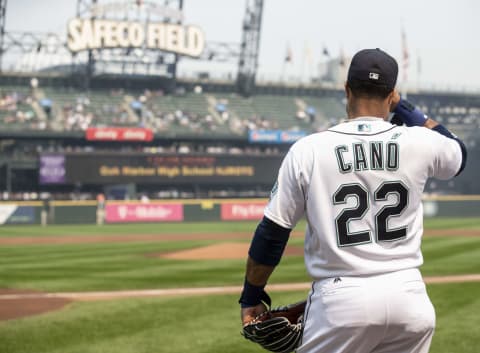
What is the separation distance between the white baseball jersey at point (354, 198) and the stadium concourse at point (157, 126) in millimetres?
38954

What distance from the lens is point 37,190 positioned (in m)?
44.2

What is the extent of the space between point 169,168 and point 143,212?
258 inches

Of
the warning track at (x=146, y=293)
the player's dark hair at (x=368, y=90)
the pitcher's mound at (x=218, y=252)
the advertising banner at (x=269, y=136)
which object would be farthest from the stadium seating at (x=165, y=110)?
the player's dark hair at (x=368, y=90)

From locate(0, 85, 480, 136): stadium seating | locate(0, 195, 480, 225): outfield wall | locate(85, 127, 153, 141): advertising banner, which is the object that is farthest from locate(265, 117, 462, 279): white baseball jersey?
locate(0, 85, 480, 136): stadium seating

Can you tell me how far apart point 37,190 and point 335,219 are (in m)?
42.7

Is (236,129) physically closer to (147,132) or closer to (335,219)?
(147,132)

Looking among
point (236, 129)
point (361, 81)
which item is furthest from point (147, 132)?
point (361, 81)

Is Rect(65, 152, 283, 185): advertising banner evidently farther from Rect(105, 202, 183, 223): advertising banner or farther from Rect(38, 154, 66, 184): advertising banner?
Rect(105, 202, 183, 223): advertising banner

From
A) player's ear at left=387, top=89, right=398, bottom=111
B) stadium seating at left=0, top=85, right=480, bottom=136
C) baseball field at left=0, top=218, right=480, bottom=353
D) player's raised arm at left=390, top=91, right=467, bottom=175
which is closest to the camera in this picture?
player's ear at left=387, top=89, right=398, bottom=111

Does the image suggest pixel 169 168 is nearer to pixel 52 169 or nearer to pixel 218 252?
pixel 52 169

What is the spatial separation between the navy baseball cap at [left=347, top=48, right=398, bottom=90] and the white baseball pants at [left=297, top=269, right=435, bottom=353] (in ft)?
2.73

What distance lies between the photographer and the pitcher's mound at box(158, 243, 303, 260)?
61.6ft

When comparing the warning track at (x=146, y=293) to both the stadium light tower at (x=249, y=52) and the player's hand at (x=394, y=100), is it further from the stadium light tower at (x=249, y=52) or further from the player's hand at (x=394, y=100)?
the stadium light tower at (x=249, y=52)

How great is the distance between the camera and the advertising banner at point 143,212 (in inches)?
1501
